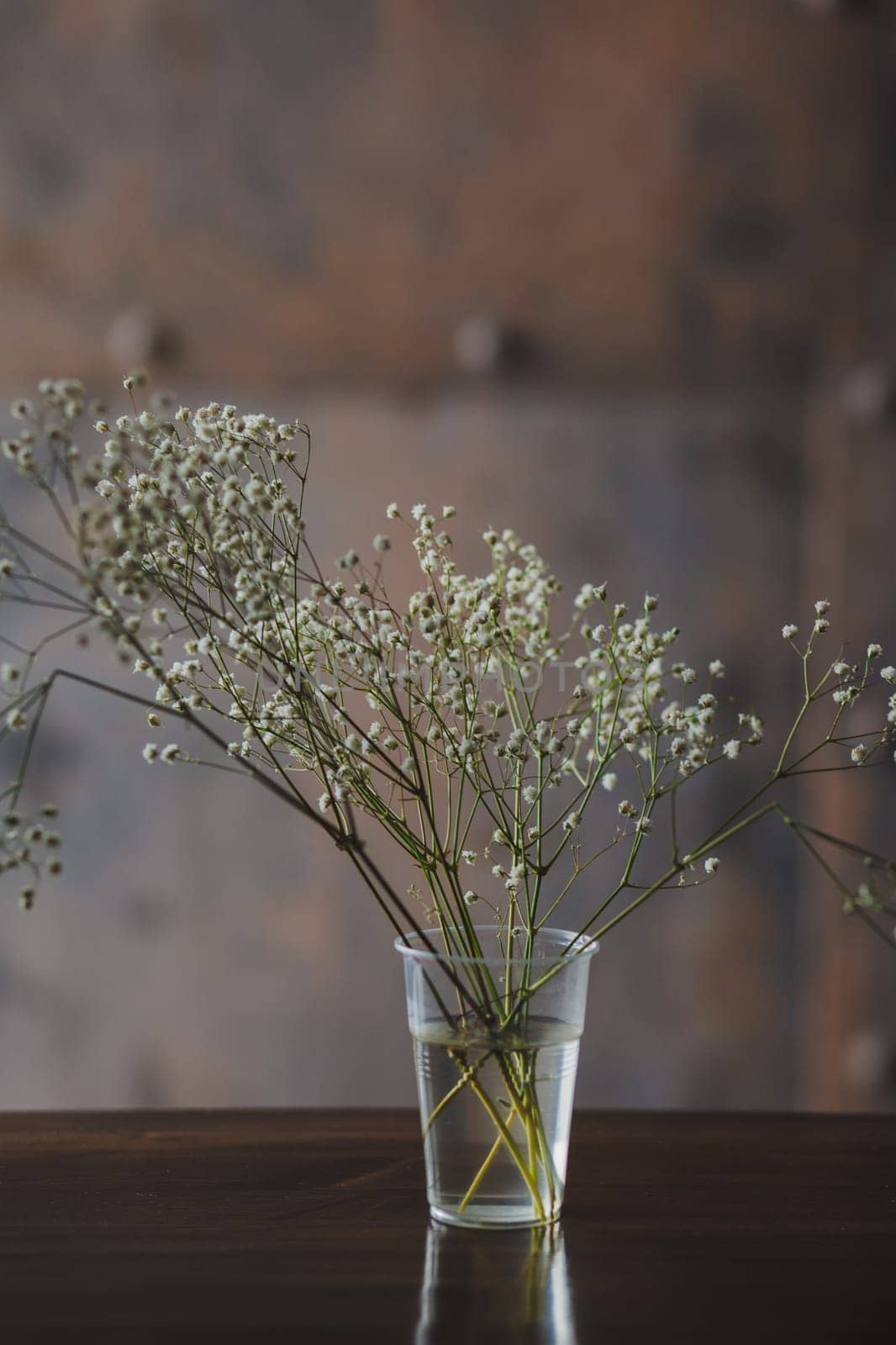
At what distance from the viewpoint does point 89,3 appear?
5.97 feet

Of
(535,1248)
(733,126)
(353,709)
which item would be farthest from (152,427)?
(733,126)

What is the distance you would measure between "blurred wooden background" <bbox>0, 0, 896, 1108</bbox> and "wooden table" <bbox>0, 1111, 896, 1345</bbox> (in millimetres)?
792

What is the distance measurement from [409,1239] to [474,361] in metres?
1.31

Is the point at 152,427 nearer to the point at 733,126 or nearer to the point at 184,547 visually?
the point at 184,547

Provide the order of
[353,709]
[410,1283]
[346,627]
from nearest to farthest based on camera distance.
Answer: [410,1283] → [346,627] → [353,709]

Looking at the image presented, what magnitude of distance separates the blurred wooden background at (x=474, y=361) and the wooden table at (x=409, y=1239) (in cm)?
79

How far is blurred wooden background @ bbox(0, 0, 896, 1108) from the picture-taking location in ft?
5.94

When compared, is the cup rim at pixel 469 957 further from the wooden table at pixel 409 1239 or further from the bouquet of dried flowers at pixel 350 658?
the wooden table at pixel 409 1239

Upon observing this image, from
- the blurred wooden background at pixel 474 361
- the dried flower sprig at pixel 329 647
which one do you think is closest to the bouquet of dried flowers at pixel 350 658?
the dried flower sprig at pixel 329 647

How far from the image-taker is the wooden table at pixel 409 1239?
0.71 meters

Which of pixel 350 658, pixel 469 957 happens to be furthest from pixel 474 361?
pixel 469 957

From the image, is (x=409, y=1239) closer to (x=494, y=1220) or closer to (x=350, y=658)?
(x=494, y=1220)

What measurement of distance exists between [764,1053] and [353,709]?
2.49 ft

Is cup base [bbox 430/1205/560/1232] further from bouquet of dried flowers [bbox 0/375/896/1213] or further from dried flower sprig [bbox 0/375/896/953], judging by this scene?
dried flower sprig [bbox 0/375/896/953]
